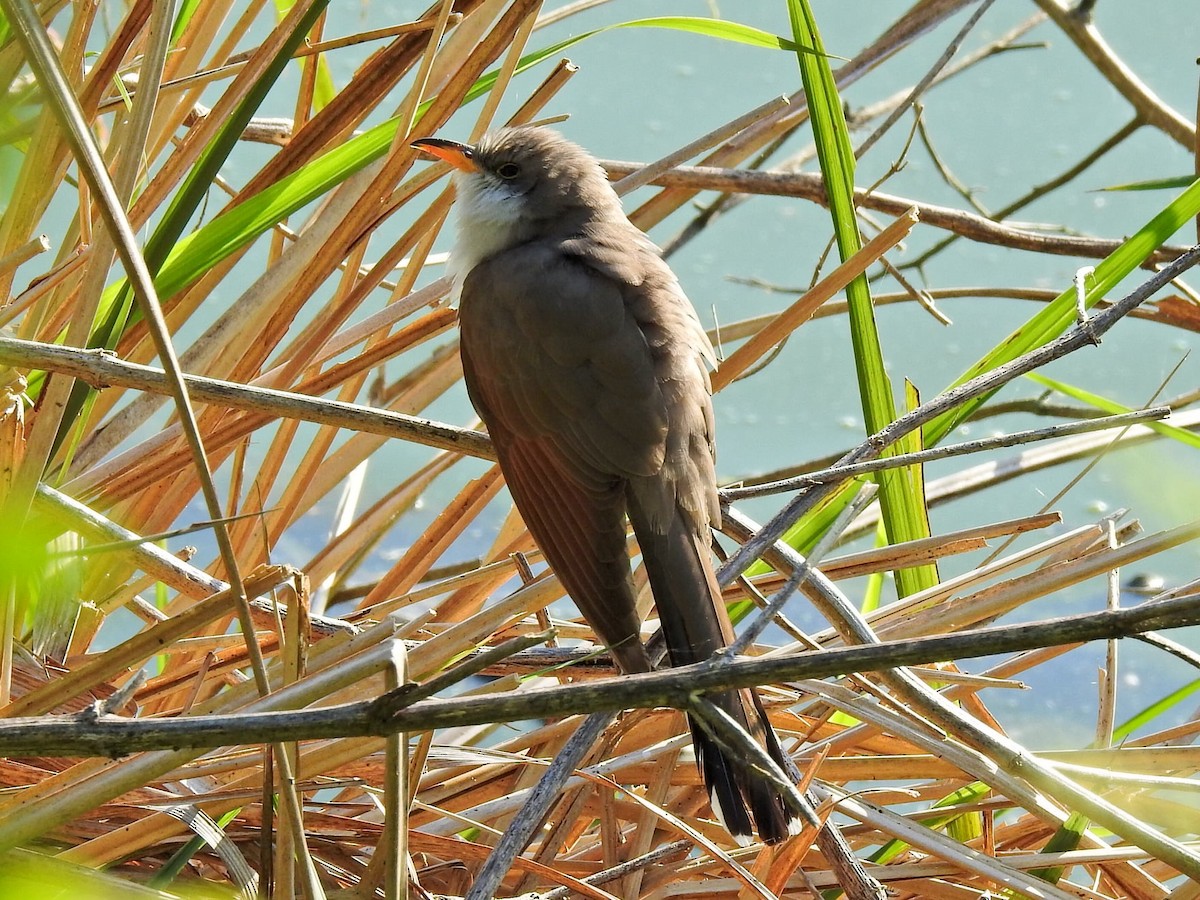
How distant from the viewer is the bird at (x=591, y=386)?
1304 mm

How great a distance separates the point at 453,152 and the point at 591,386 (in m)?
0.43

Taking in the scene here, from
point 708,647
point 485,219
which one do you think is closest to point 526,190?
point 485,219

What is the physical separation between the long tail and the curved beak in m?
0.57

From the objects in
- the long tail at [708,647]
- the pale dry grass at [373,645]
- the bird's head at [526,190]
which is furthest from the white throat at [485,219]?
the long tail at [708,647]

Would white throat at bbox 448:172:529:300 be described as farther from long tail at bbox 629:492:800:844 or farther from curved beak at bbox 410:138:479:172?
long tail at bbox 629:492:800:844

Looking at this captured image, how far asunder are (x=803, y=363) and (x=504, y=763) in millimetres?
2013

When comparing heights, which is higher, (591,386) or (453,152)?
(453,152)

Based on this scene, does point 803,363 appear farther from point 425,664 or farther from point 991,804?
point 425,664

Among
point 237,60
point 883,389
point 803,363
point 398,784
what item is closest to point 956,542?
point 883,389

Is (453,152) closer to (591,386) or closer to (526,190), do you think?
(526,190)

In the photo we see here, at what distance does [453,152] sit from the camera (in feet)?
5.50

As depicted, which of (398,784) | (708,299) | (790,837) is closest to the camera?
(398,784)

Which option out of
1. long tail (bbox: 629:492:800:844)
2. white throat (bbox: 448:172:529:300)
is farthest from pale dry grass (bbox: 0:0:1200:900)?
white throat (bbox: 448:172:529:300)

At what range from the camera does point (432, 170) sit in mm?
1540
